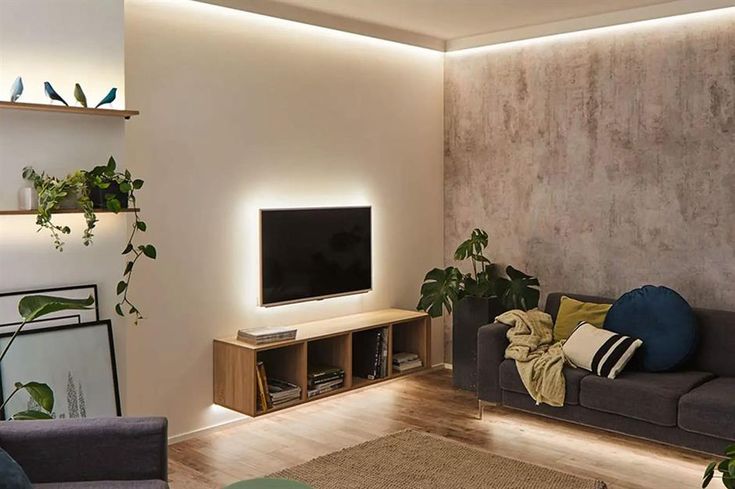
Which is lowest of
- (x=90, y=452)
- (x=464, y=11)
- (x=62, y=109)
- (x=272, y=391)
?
(x=272, y=391)

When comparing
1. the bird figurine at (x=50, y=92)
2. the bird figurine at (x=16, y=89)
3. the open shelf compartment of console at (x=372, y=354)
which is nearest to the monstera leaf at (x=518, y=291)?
the open shelf compartment of console at (x=372, y=354)

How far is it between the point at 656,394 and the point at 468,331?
171cm

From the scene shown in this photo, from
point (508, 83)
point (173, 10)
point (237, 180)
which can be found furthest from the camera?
point (508, 83)

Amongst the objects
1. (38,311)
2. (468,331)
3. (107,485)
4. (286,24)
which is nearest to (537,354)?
(468,331)

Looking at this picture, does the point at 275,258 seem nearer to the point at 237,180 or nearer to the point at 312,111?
the point at 237,180

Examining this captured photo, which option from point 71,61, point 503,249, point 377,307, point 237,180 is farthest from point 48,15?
point 503,249

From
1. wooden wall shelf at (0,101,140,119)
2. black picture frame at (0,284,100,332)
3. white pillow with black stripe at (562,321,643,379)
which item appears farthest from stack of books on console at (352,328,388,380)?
wooden wall shelf at (0,101,140,119)

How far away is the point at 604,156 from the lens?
559 centimetres

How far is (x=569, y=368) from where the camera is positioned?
4.84 meters

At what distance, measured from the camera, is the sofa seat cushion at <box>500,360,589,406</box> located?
4715mm

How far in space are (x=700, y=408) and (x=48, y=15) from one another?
3.81m

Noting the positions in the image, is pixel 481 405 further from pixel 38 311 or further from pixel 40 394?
pixel 38 311

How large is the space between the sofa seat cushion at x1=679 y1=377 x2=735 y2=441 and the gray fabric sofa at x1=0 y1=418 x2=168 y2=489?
2.73 m

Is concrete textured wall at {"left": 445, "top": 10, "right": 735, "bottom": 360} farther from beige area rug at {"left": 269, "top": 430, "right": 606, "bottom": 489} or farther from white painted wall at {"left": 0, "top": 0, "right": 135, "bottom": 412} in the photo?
white painted wall at {"left": 0, "top": 0, "right": 135, "bottom": 412}
